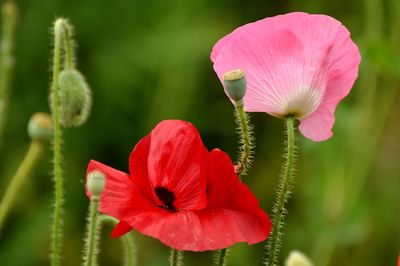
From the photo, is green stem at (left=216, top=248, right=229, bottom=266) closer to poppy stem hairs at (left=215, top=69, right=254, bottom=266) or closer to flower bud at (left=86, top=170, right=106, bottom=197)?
poppy stem hairs at (left=215, top=69, right=254, bottom=266)

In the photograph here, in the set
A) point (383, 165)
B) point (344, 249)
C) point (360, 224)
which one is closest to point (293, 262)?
point (360, 224)

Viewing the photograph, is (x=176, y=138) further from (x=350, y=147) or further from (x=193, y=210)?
(x=350, y=147)

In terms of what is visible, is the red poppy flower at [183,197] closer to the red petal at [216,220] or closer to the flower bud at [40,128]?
the red petal at [216,220]

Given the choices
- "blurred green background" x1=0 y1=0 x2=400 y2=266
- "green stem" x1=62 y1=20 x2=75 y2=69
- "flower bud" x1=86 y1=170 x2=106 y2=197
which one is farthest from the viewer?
"blurred green background" x1=0 y1=0 x2=400 y2=266

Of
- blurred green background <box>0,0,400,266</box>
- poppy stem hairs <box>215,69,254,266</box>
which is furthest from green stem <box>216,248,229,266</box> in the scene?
blurred green background <box>0,0,400,266</box>

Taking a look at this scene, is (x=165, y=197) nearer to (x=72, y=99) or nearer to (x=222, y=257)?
(x=222, y=257)

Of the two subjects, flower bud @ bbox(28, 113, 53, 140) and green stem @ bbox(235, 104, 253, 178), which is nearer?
green stem @ bbox(235, 104, 253, 178)

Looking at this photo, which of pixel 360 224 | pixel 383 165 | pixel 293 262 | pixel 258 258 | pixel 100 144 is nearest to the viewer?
pixel 293 262
